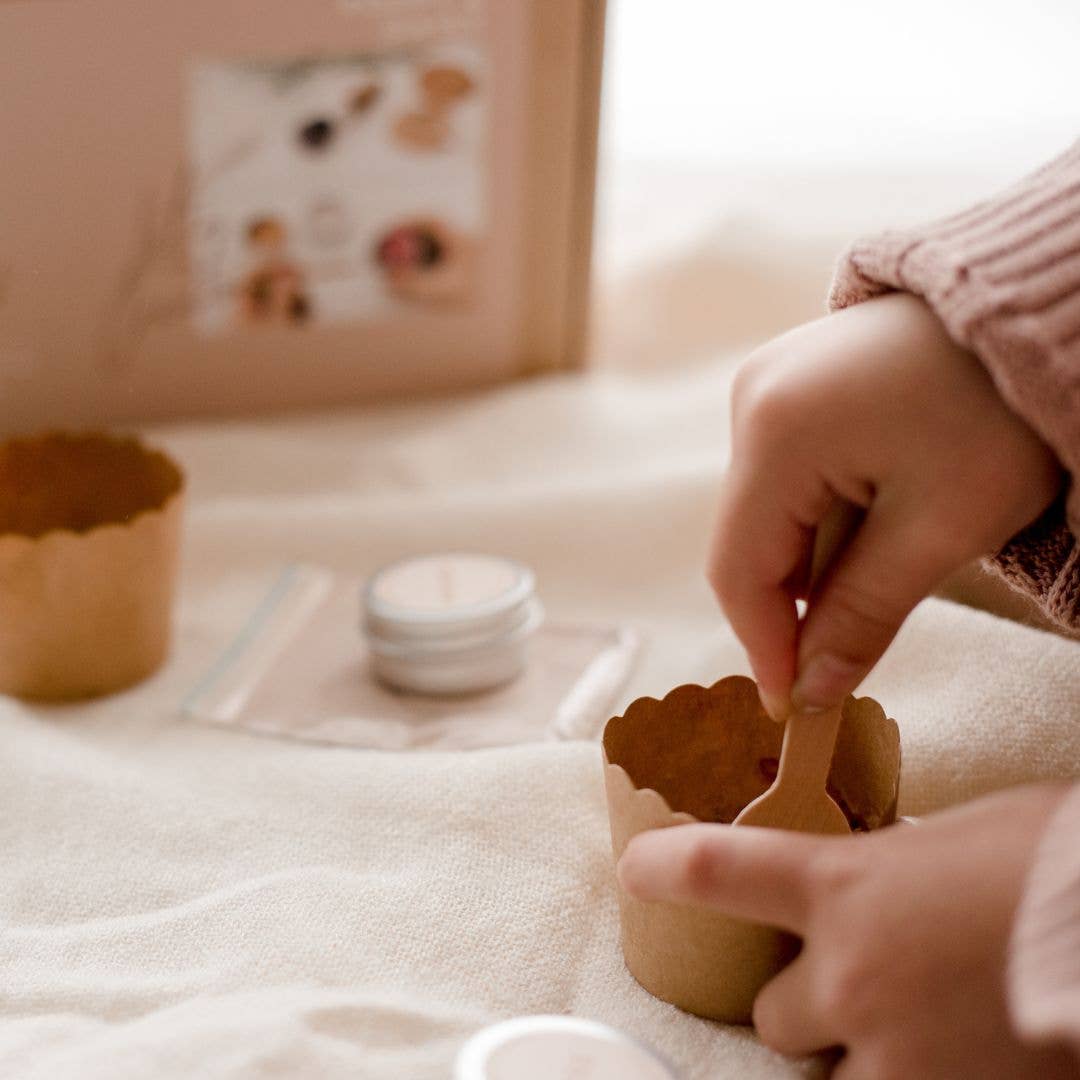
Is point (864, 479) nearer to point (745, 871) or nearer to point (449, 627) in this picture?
point (745, 871)

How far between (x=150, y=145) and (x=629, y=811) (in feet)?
2.23

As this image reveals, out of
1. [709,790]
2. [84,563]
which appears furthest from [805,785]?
[84,563]

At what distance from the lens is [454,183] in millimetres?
1083

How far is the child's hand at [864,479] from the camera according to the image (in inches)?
19.4

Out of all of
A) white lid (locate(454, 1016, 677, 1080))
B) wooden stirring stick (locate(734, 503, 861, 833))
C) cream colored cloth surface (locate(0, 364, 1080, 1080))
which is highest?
wooden stirring stick (locate(734, 503, 861, 833))

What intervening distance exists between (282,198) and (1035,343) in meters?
0.71

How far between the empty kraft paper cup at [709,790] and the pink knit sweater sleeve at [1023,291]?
12cm

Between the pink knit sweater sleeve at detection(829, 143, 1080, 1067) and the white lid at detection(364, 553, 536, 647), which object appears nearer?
the pink knit sweater sleeve at detection(829, 143, 1080, 1067)

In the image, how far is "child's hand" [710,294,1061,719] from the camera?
493mm

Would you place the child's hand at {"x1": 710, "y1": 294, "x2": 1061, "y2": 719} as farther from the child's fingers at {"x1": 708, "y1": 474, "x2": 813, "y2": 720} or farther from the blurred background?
the blurred background

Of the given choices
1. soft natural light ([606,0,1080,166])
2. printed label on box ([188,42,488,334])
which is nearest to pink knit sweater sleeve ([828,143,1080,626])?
printed label on box ([188,42,488,334])

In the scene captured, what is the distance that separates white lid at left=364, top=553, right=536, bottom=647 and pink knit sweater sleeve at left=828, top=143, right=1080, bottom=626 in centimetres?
32

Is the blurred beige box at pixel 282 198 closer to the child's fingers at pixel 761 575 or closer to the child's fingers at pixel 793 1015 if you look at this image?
the child's fingers at pixel 761 575

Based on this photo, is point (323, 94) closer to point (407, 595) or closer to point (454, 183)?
point (454, 183)
